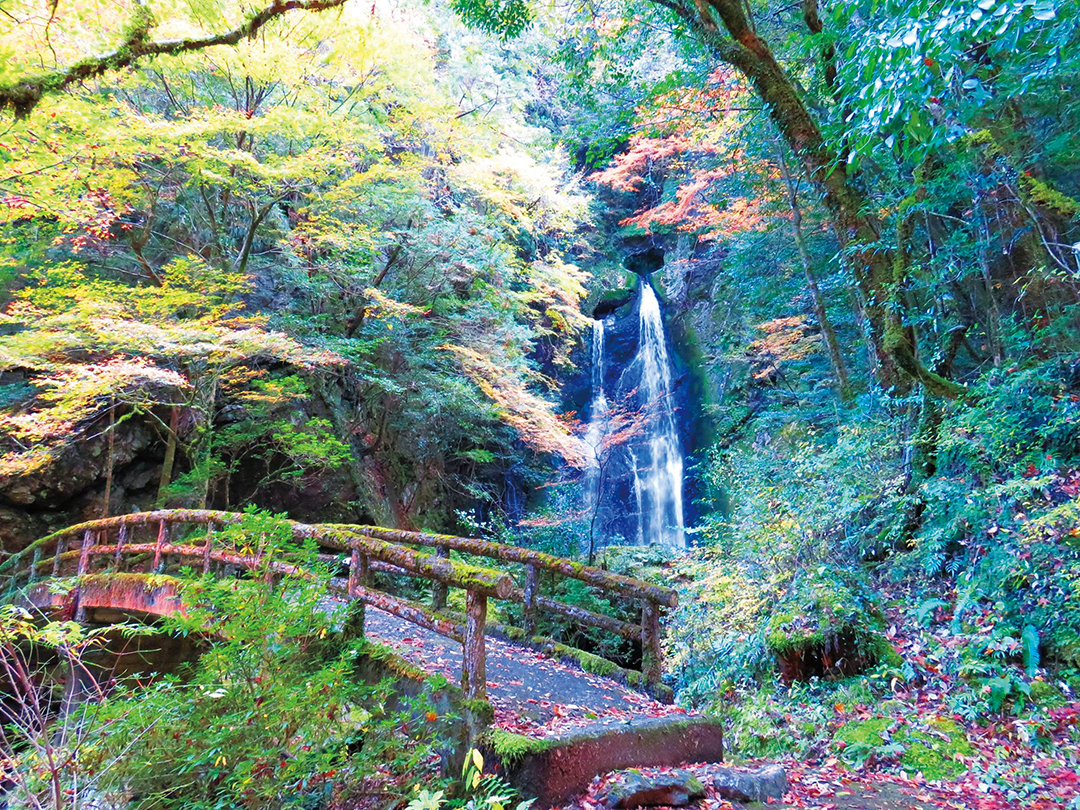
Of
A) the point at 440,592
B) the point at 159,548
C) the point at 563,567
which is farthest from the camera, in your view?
the point at 159,548

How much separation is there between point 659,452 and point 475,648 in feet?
55.4

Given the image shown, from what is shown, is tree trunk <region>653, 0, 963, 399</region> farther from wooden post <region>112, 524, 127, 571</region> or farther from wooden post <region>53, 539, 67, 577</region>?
wooden post <region>53, 539, 67, 577</region>

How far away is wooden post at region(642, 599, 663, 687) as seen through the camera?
4.48 metres

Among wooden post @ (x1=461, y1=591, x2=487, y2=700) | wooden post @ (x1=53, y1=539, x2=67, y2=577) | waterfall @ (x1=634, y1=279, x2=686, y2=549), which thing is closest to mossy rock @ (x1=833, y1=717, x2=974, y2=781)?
wooden post @ (x1=461, y1=591, x2=487, y2=700)

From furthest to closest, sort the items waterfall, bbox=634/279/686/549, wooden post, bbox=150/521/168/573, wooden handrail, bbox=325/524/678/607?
waterfall, bbox=634/279/686/549 < wooden post, bbox=150/521/168/573 < wooden handrail, bbox=325/524/678/607

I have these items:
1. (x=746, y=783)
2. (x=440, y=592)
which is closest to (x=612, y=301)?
(x=440, y=592)

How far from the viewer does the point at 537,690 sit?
4305mm

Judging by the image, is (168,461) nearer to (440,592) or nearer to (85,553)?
(85,553)

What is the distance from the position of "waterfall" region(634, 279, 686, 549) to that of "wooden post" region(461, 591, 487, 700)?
584 inches

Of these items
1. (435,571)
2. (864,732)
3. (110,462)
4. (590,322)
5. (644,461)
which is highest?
(590,322)

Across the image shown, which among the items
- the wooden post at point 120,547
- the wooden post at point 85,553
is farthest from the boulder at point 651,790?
the wooden post at point 85,553

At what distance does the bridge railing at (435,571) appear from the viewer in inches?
138

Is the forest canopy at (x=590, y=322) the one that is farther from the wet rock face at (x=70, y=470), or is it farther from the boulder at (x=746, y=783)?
the boulder at (x=746, y=783)

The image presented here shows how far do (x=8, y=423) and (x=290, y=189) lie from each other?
604 cm
